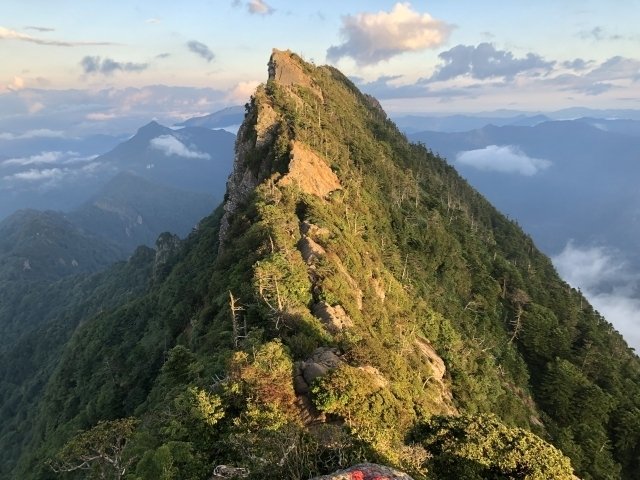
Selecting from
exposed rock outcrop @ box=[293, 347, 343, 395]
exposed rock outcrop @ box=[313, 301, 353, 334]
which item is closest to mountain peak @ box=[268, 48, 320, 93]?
exposed rock outcrop @ box=[313, 301, 353, 334]

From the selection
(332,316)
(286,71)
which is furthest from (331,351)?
(286,71)

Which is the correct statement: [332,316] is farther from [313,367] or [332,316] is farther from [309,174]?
[309,174]

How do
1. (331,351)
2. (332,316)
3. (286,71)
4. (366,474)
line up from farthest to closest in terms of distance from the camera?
(286,71) < (332,316) < (331,351) < (366,474)

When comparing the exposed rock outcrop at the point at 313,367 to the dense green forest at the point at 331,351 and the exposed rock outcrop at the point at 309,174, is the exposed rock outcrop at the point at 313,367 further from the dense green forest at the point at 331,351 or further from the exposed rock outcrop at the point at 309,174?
the exposed rock outcrop at the point at 309,174

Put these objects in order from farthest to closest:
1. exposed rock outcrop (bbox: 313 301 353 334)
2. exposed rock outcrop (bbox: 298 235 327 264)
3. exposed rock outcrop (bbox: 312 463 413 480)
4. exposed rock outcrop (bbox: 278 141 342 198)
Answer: exposed rock outcrop (bbox: 278 141 342 198)
exposed rock outcrop (bbox: 298 235 327 264)
exposed rock outcrop (bbox: 313 301 353 334)
exposed rock outcrop (bbox: 312 463 413 480)

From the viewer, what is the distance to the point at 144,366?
209ft

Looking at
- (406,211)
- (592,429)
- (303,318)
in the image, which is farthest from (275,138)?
(592,429)

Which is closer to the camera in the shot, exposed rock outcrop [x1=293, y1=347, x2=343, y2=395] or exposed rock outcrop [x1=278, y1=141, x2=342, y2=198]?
exposed rock outcrop [x1=293, y1=347, x2=343, y2=395]

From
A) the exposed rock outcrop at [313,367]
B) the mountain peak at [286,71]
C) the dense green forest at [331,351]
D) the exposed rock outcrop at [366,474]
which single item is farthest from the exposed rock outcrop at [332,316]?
the mountain peak at [286,71]

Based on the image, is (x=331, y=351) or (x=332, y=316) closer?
(x=331, y=351)

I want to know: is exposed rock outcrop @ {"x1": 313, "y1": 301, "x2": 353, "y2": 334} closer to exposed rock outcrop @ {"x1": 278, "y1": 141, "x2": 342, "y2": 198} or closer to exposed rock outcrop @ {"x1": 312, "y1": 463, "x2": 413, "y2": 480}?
exposed rock outcrop @ {"x1": 312, "y1": 463, "x2": 413, "y2": 480}

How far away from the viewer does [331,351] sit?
33.7 m

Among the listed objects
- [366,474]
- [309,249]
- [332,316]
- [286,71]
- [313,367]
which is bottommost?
[313,367]

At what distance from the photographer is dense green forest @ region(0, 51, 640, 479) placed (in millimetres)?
25453
